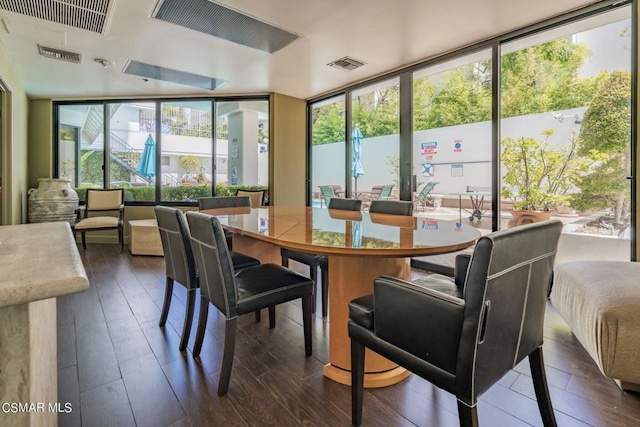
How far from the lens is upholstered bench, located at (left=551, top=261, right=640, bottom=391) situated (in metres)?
1.55

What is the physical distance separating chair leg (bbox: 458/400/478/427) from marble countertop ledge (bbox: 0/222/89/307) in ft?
3.52

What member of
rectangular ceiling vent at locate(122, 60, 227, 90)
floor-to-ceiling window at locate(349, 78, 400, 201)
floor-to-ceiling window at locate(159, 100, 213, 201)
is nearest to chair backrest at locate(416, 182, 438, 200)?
floor-to-ceiling window at locate(349, 78, 400, 201)

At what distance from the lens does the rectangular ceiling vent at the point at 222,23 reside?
275 centimetres

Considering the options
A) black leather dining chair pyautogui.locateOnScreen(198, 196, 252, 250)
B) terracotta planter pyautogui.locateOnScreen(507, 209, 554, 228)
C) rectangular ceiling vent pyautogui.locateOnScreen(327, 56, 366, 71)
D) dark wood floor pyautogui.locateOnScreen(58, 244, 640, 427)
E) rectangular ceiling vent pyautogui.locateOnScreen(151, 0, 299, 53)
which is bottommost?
dark wood floor pyautogui.locateOnScreen(58, 244, 640, 427)

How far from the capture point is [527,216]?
330 cm

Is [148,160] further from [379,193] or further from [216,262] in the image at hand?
[216,262]

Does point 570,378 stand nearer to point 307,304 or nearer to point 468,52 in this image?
point 307,304

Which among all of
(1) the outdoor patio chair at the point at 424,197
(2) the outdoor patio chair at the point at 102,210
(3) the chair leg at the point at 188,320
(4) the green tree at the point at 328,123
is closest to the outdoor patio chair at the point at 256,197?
(4) the green tree at the point at 328,123

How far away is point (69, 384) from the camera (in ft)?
5.62

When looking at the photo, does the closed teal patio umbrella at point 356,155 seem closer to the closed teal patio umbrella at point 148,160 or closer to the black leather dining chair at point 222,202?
the black leather dining chair at point 222,202

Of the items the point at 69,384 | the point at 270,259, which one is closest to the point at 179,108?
the point at 270,259

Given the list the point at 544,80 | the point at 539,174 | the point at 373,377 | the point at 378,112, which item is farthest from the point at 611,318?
the point at 378,112

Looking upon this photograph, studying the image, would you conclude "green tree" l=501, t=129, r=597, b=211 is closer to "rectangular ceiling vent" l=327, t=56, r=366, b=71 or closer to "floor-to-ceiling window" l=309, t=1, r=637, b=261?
"floor-to-ceiling window" l=309, t=1, r=637, b=261

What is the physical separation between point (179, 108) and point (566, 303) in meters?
5.89
